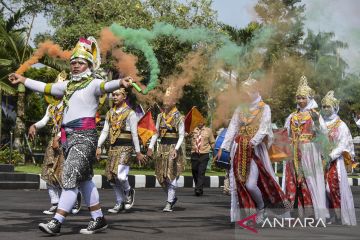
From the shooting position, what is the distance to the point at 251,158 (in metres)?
11.6

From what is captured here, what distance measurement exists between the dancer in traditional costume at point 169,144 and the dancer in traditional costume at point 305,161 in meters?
2.12

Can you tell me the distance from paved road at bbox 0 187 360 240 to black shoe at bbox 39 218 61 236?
87 mm

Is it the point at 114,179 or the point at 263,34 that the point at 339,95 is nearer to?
the point at 263,34

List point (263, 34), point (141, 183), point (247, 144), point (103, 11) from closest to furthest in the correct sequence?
point (247, 144)
point (263, 34)
point (141, 183)
point (103, 11)

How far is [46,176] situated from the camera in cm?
1298

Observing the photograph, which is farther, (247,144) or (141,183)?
(141,183)

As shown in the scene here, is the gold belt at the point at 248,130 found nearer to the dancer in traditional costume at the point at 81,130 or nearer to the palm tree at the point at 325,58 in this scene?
the palm tree at the point at 325,58

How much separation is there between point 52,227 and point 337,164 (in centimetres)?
495

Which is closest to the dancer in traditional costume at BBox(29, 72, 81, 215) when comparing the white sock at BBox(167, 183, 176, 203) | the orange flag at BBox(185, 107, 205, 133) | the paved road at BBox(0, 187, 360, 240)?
the paved road at BBox(0, 187, 360, 240)

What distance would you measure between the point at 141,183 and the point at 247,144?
1018cm

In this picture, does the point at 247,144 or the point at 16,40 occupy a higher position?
the point at 16,40

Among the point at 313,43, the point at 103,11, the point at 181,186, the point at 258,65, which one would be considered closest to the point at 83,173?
the point at 258,65

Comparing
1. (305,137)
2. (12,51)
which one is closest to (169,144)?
(305,137)

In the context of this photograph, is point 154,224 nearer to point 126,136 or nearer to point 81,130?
point 81,130
